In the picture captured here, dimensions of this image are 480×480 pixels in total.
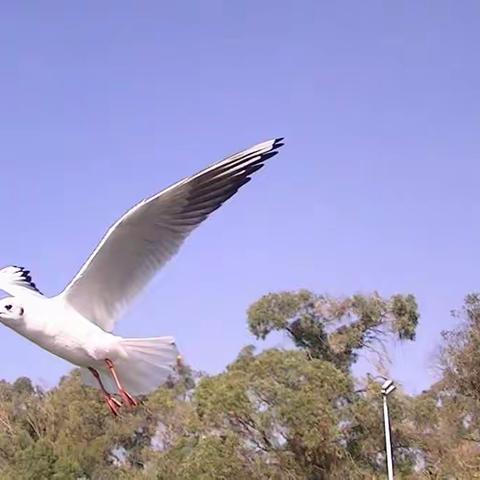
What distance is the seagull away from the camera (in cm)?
285

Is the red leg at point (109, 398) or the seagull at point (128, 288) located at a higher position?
the seagull at point (128, 288)

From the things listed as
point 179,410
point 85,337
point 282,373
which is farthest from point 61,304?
point 179,410

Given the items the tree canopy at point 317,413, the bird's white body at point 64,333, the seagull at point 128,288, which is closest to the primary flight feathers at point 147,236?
the seagull at point 128,288

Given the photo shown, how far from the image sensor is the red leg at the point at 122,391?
9.32ft

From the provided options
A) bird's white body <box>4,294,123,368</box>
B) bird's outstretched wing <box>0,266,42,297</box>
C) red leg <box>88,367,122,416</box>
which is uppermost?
bird's outstretched wing <box>0,266,42,297</box>

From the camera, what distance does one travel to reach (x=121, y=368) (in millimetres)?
3002

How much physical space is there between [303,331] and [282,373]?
3.14 meters

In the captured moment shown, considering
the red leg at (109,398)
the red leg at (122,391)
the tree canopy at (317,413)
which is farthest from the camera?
the tree canopy at (317,413)

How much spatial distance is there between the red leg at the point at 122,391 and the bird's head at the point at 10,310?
35 centimetres

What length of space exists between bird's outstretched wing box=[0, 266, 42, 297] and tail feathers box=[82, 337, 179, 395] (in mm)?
393

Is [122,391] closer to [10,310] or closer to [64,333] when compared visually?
[64,333]

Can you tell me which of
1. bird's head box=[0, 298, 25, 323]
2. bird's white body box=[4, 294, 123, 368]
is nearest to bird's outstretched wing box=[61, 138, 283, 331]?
bird's white body box=[4, 294, 123, 368]

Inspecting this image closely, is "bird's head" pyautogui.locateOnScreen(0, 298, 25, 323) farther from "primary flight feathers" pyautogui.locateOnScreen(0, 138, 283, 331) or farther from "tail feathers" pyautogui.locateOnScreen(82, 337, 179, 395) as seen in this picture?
"tail feathers" pyautogui.locateOnScreen(82, 337, 179, 395)

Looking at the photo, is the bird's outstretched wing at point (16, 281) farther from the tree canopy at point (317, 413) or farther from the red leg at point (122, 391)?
the tree canopy at point (317, 413)
